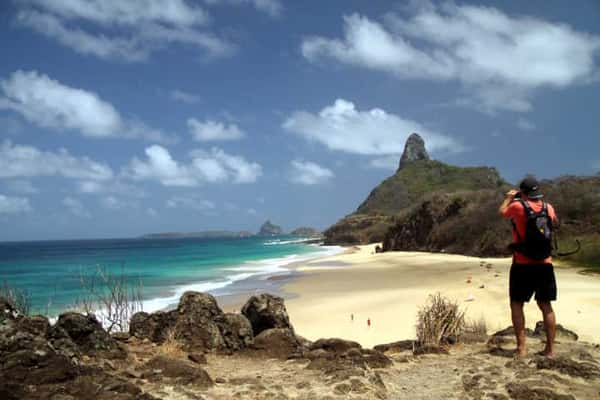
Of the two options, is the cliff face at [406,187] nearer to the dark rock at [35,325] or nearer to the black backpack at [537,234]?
the black backpack at [537,234]

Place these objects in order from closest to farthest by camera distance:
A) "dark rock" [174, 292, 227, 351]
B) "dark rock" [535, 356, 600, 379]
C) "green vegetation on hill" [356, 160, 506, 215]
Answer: "dark rock" [535, 356, 600, 379] < "dark rock" [174, 292, 227, 351] < "green vegetation on hill" [356, 160, 506, 215]

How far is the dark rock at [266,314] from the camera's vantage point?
7.73m

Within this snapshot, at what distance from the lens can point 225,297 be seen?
21.3 metres

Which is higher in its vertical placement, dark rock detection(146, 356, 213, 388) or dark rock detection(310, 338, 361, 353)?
dark rock detection(146, 356, 213, 388)

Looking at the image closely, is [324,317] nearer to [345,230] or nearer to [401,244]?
[401,244]

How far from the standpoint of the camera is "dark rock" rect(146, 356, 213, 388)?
14.8 feet

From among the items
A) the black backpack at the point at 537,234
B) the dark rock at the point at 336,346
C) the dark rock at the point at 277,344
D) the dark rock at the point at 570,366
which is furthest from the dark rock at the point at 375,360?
the black backpack at the point at 537,234

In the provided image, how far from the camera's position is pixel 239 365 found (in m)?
6.05

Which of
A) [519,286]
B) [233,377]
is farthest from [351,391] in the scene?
[519,286]

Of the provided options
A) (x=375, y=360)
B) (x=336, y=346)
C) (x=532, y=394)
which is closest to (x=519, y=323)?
(x=532, y=394)

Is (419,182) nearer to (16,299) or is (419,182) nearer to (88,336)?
(16,299)

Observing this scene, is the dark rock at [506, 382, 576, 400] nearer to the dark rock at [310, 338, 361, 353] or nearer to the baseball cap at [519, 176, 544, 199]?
the baseball cap at [519, 176, 544, 199]

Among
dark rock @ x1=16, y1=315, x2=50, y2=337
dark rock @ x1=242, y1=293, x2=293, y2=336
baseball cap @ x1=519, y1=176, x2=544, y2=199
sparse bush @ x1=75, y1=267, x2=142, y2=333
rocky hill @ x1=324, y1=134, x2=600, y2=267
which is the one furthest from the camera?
rocky hill @ x1=324, y1=134, x2=600, y2=267

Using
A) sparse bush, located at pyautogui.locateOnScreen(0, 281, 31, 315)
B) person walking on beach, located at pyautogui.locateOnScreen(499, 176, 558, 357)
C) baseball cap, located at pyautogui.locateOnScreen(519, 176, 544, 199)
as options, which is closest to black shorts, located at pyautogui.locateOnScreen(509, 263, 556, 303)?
person walking on beach, located at pyautogui.locateOnScreen(499, 176, 558, 357)
